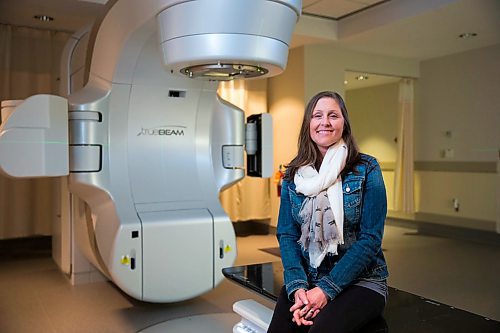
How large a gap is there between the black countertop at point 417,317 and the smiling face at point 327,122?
54 cm

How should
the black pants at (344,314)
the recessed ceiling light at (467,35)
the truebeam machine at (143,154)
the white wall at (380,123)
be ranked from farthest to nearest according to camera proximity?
1. the white wall at (380,123)
2. the recessed ceiling light at (467,35)
3. the truebeam machine at (143,154)
4. the black pants at (344,314)

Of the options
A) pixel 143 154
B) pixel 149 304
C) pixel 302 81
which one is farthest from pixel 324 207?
pixel 302 81

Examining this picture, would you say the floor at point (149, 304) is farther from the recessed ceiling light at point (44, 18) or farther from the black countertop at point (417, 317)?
the recessed ceiling light at point (44, 18)

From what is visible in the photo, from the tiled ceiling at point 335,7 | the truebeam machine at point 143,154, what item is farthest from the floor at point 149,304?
the tiled ceiling at point 335,7

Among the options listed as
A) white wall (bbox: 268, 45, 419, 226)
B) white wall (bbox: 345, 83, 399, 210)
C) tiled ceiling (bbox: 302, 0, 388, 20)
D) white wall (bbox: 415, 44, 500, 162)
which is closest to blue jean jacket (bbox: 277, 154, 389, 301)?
tiled ceiling (bbox: 302, 0, 388, 20)

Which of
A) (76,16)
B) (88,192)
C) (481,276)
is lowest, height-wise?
(481,276)

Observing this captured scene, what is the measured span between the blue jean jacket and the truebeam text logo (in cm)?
115

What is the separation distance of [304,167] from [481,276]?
262 cm

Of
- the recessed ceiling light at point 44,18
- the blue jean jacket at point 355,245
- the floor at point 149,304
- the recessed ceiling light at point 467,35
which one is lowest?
the floor at point 149,304

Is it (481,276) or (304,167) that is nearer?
(304,167)

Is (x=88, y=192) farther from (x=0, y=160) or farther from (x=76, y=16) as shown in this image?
(x=76, y=16)

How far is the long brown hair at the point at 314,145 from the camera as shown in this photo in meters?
1.42

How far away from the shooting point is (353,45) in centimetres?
485

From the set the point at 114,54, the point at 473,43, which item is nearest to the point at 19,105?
the point at 114,54
